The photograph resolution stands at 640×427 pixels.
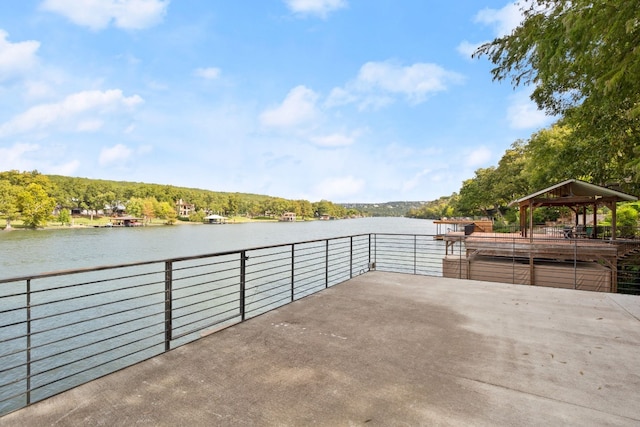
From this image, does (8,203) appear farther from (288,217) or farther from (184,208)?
(288,217)

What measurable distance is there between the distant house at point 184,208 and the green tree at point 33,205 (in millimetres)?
31145

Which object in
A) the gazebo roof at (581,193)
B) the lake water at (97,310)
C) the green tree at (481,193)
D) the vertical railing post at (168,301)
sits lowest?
the lake water at (97,310)

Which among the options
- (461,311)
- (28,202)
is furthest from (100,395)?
(28,202)

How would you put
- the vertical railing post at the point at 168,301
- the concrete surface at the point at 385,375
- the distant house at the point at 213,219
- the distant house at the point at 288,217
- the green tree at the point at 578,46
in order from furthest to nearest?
1. the distant house at the point at 288,217
2. the distant house at the point at 213,219
3. the vertical railing post at the point at 168,301
4. the green tree at the point at 578,46
5. the concrete surface at the point at 385,375

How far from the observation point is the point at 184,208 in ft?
A: 261

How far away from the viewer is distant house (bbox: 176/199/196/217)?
77.2 metres

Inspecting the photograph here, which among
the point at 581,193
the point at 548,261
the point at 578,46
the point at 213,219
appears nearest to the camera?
the point at 578,46

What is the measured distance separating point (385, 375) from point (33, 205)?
194 ft

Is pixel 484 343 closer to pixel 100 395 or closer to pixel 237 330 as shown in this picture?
pixel 237 330

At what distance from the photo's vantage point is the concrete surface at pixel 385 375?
1.63m

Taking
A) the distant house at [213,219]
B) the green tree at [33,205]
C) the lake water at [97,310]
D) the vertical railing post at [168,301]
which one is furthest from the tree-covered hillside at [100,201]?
the vertical railing post at [168,301]

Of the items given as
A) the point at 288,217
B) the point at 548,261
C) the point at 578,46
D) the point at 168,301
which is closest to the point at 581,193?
the point at 548,261

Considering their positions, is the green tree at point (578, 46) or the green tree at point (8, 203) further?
the green tree at point (8, 203)

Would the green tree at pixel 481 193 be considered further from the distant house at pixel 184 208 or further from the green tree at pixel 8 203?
the distant house at pixel 184 208
